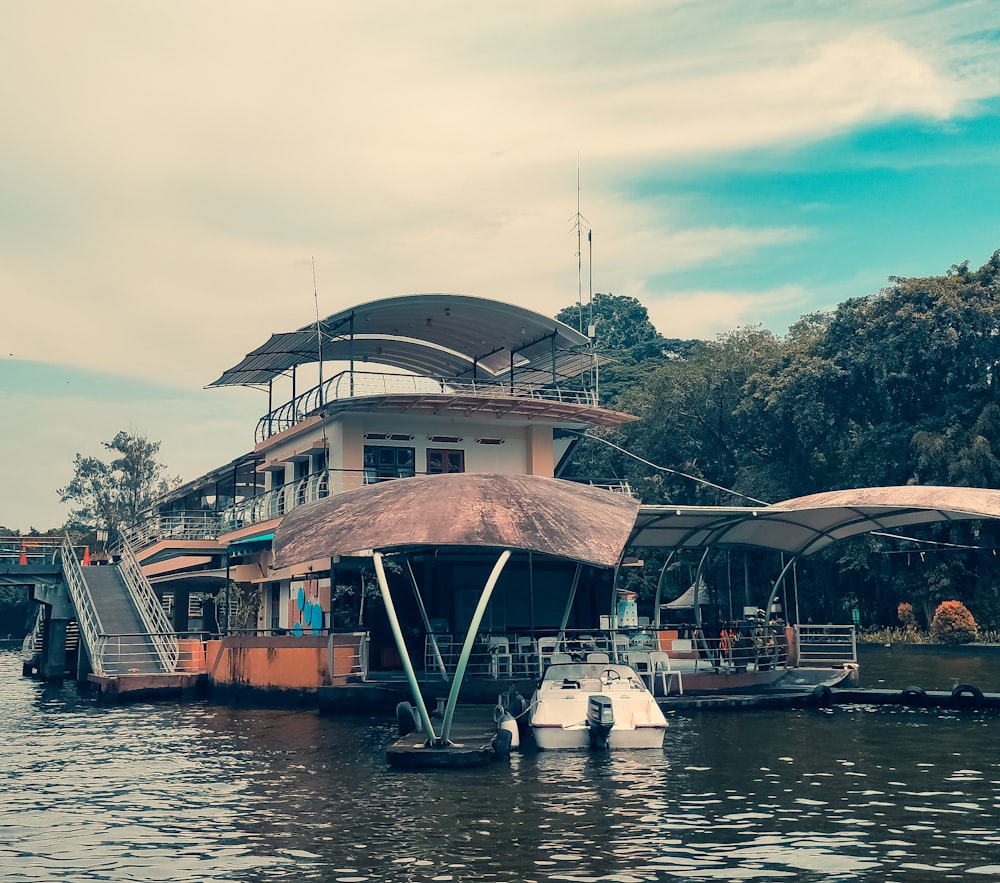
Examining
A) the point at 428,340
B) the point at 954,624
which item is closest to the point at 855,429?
the point at 954,624

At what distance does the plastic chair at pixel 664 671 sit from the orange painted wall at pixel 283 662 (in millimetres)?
8707

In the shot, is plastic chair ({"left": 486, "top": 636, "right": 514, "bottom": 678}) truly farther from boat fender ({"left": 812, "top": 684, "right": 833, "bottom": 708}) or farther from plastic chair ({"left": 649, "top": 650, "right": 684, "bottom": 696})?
boat fender ({"left": 812, "top": 684, "right": 833, "bottom": 708})

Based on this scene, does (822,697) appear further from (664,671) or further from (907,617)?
(907,617)

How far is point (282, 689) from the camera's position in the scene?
3653 cm

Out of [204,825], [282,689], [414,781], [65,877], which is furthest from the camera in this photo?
[282,689]

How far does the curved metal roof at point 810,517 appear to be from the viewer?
3222 centimetres

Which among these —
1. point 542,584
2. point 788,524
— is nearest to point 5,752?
point 542,584

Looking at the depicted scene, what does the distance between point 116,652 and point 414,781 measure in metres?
25.6

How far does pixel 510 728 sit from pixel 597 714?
6.36 ft

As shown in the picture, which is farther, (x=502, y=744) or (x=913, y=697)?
(x=913, y=697)

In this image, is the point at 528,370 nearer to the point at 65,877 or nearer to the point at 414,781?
the point at 414,781

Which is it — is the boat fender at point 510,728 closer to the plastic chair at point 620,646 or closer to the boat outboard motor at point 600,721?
the boat outboard motor at point 600,721

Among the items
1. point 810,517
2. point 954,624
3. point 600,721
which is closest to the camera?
point 600,721

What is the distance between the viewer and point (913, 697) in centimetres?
3369
